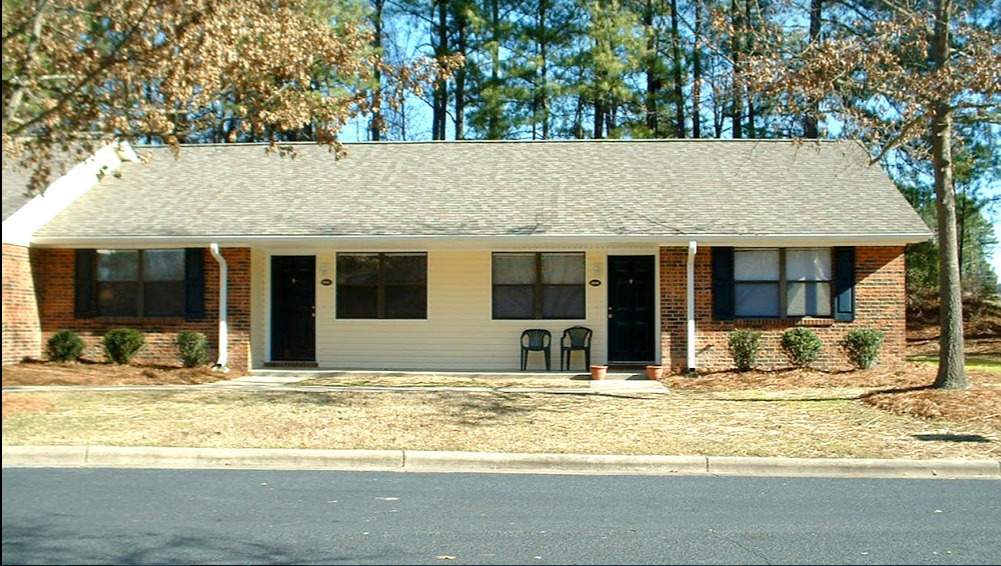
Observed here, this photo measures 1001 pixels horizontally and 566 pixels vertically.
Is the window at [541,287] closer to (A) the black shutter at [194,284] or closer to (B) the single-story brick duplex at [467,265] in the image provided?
(B) the single-story brick duplex at [467,265]

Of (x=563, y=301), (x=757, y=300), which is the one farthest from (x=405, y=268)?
(x=757, y=300)

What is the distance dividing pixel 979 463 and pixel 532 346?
30.1ft

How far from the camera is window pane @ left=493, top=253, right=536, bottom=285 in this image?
17.9 meters

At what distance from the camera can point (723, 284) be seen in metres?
16.8

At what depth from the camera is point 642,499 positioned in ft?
26.5

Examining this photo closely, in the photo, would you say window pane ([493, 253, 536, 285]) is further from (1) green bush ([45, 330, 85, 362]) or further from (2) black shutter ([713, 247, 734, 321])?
(1) green bush ([45, 330, 85, 362])

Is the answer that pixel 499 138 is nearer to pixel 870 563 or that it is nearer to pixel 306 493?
pixel 306 493

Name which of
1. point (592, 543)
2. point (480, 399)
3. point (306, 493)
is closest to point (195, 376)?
point (480, 399)

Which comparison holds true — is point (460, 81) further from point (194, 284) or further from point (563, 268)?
point (194, 284)

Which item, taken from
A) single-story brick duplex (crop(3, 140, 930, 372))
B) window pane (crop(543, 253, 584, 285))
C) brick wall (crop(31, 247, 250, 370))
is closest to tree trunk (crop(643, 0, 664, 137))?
single-story brick duplex (crop(3, 140, 930, 372))

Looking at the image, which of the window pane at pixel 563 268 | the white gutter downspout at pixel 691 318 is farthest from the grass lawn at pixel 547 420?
the window pane at pixel 563 268

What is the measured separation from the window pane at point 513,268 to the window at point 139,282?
5949 mm

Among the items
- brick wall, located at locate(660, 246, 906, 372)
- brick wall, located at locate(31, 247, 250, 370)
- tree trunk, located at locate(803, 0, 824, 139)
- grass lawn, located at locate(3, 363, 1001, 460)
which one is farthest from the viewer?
brick wall, located at locate(31, 247, 250, 370)

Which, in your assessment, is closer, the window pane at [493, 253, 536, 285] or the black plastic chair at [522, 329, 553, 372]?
the black plastic chair at [522, 329, 553, 372]
